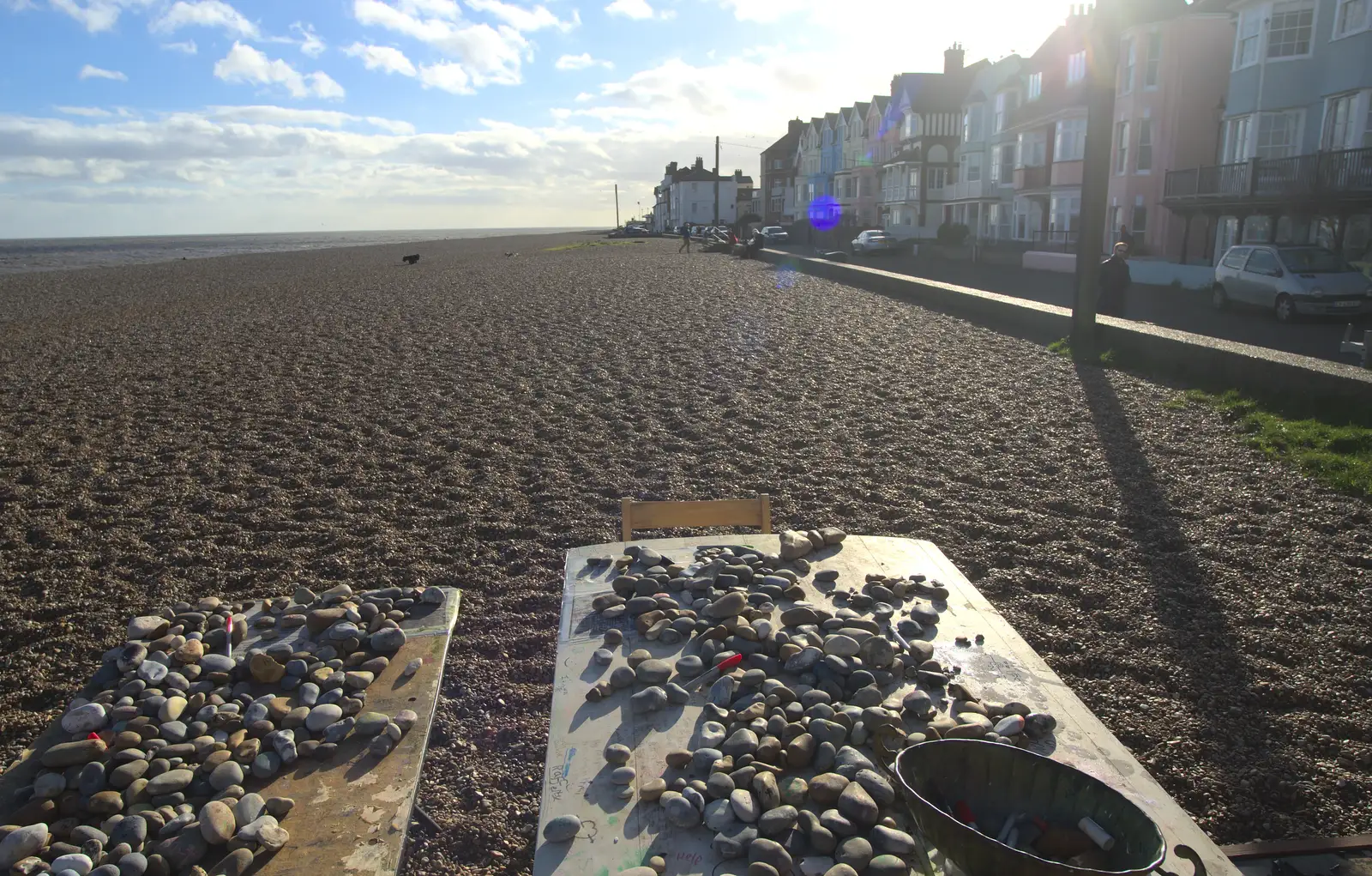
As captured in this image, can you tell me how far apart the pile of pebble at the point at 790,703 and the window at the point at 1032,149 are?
4430cm

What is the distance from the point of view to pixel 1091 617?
16.0 ft

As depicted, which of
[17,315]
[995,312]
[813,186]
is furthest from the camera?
[813,186]

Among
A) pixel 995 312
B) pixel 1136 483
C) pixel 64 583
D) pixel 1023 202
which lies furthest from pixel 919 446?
pixel 1023 202

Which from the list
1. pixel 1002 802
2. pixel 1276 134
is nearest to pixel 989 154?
pixel 1276 134

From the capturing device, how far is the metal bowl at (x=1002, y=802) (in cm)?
195

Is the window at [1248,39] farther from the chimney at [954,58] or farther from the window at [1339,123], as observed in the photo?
the chimney at [954,58]

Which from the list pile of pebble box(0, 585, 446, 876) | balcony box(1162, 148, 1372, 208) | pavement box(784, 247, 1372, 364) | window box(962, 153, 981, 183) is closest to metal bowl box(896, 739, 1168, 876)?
pile of pebble box(0, 585, 446, 876)

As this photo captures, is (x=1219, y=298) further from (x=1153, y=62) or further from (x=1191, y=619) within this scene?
(x=1191, y=619)

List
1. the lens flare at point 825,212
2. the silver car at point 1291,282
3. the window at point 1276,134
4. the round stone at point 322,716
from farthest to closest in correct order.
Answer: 1. the lens flare at point 825,212
2. the window at point 1276,134
3. the silver car at point 1291,282
4. the round stone at point 322,716

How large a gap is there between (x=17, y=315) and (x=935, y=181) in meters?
53.8

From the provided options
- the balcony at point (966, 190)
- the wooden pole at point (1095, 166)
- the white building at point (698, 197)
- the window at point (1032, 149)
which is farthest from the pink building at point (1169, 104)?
the white building at point (698, 197)

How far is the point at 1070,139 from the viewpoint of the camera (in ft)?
129

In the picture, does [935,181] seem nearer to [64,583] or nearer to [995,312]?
[995,312]

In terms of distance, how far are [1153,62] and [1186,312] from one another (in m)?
17.0
